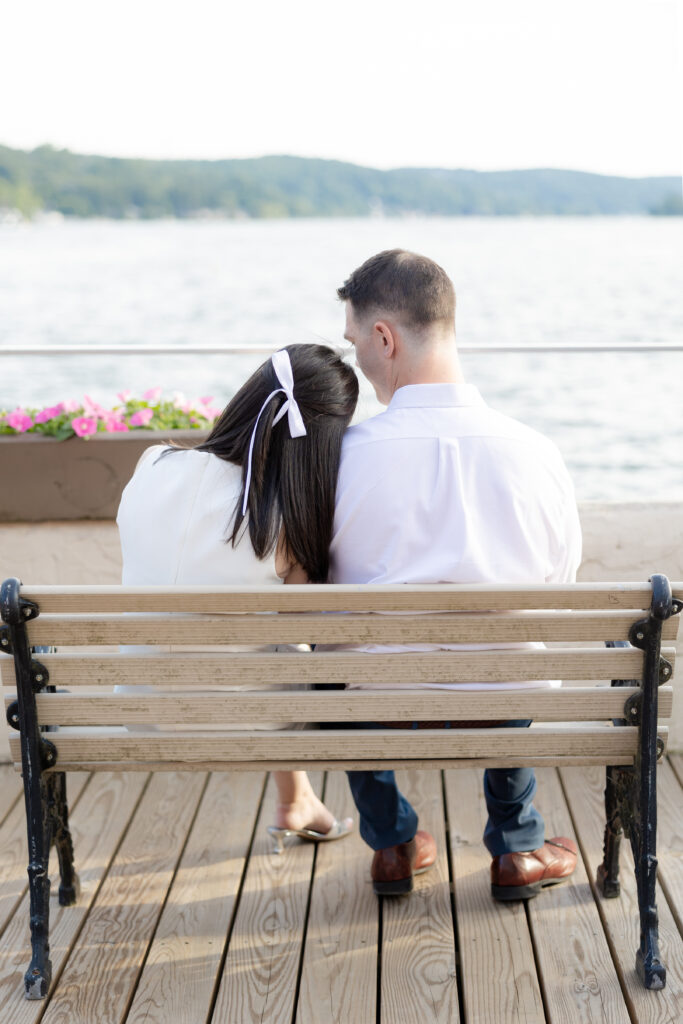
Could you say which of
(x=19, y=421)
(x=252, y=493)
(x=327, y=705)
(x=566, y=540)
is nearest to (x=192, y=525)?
(x=252, y=493)

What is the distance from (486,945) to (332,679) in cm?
60

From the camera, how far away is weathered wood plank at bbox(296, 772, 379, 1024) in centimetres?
171

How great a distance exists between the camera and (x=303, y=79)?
131 feet

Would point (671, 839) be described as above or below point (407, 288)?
below

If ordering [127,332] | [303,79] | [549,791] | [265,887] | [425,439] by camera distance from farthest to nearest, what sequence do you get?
[303,79]
[127,332]
[549,791]
[265,887]
[425,439]

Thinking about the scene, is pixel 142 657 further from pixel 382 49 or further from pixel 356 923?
pixel 382 49

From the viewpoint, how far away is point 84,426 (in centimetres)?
263

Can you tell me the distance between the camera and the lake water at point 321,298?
21.9m

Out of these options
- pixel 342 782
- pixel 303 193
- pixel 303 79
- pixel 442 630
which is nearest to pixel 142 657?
pixel 442 630

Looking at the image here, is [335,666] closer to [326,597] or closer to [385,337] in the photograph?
[326,597]

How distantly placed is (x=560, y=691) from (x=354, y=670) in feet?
1.06

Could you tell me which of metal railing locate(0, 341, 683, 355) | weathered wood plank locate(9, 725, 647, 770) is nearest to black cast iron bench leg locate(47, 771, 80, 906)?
weathered wood plank locate(9, 725, 647, 770)

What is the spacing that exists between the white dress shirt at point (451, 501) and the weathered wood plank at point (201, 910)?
0.63 m

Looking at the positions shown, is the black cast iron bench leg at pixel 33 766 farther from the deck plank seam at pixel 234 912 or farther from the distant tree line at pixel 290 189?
the distant tree line at pixel 290 189
